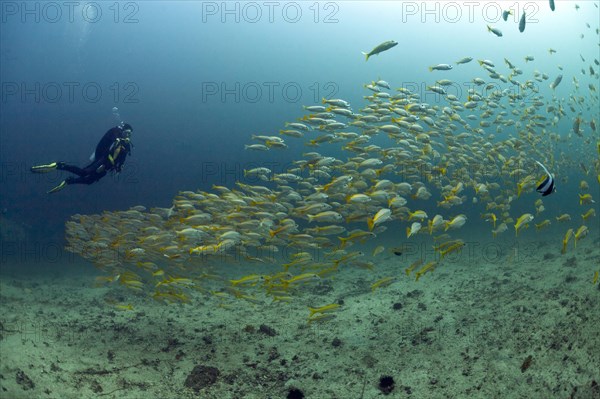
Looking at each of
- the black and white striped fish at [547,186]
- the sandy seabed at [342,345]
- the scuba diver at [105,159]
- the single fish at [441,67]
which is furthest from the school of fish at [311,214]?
the black and white striped fish at [547,186]

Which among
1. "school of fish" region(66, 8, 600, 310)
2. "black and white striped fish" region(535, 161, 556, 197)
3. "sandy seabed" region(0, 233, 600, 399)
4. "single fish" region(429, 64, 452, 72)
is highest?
"single fish" region(429, 64, 452, 72)

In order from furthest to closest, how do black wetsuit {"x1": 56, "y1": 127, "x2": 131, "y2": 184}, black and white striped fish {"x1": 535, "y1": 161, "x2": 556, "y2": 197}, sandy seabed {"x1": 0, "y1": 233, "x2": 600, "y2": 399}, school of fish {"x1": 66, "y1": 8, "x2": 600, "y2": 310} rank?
black wetsuit {"x1": 56, "y1": 127, "x2": 131, "y2": 184} < school of fish {"x1": 66, "y1": 8, "x2": 600, "y2": 310} < sandy seabed {"x1": 0, "y1": 233, "x2": 600, "y2": 399} < black and white striped fish {"x1": 535, "y1": 161, "x2": 556, "y2": 197}

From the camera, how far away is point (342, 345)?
6.88 m

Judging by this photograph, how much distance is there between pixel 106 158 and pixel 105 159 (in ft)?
0.22

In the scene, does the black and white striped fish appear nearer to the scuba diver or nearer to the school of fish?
the school of fish

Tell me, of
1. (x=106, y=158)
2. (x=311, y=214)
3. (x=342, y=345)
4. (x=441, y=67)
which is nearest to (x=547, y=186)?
(x=311, y=214)

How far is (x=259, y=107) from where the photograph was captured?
167ft

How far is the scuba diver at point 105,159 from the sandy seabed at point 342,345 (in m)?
3.07

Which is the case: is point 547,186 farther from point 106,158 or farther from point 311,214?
point 106,158

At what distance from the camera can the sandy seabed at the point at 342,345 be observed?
5.15 meters

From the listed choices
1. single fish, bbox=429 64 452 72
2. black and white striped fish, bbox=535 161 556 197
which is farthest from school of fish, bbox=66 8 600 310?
black and white striped fish, bbox=535 161 556 197

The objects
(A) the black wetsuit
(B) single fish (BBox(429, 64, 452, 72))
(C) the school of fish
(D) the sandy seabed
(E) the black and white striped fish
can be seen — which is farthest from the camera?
(B) single fish (BBox(429, 64, 452, 72))

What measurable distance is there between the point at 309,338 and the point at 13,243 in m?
24.3

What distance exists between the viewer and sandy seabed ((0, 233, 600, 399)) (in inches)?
203
